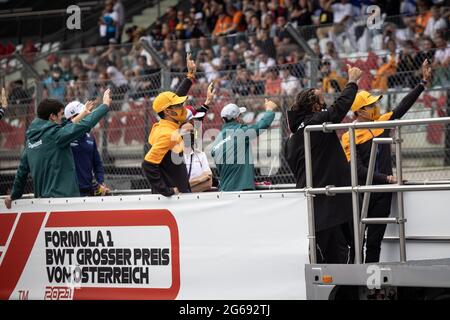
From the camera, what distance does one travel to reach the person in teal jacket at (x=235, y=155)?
1104cm

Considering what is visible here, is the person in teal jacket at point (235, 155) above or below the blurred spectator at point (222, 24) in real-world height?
below

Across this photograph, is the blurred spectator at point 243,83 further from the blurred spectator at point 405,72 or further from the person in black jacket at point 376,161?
the person in black jacket at point 376,161

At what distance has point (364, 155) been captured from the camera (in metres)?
9.30

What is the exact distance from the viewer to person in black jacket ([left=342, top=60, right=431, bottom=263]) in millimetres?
8094

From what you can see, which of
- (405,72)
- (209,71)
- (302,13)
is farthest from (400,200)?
(302,13)

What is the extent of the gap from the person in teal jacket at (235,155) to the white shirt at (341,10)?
297 inches

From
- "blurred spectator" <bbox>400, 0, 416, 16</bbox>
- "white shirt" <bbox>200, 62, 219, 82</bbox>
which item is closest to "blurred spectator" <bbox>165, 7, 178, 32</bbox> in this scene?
"blurred spectator" <bbox>400, 0, 416, 16</bbox>

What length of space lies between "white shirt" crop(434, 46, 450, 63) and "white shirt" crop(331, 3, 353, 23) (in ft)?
14.2

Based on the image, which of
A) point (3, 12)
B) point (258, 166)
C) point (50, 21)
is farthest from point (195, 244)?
point (3, 12)

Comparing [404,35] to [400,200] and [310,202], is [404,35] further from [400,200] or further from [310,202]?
[310,202]

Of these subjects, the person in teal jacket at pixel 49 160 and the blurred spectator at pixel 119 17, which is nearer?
the person in teal jacket at pixel 49 160

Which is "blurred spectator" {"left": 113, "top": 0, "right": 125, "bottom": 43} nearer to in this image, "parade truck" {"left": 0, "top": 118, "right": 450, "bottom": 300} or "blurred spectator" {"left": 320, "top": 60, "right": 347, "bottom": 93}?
"blurred spectator" {"left": 320, "top": 60, "right": 347, "bottom": 93}

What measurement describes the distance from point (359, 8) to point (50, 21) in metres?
9.10

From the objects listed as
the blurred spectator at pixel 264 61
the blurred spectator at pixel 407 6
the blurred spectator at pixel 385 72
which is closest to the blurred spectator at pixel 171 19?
the blurred spectator at pixel 407 6
